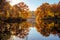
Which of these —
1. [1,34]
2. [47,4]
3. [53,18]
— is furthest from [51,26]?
[1,34]

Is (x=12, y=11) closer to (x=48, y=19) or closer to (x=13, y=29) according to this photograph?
(x=13, y=29)

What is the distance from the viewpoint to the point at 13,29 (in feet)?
13.0

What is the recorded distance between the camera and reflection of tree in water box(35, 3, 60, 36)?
387 cm

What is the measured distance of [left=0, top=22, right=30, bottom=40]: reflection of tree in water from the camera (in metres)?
3.91

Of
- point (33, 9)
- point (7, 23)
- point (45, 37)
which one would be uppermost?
point (33, 9)

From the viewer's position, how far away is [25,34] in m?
3.91

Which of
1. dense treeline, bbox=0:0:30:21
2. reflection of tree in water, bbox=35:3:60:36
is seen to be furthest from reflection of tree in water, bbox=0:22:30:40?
reflection of tree in water, bbox=35:3:60:36

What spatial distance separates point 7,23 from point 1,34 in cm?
25

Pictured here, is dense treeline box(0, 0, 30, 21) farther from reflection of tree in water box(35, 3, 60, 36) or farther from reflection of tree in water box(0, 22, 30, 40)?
reflection of tree in water box(35, 3, 60, 36)

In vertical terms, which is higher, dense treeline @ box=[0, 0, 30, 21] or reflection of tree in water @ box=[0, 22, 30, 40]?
dense treeline @ box=[0, 0, 30, 21]

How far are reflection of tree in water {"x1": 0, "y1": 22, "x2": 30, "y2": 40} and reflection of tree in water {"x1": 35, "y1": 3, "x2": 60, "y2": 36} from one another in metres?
0.26

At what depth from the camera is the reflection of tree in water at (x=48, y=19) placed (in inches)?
152

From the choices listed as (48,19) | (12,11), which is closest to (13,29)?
(12,11)

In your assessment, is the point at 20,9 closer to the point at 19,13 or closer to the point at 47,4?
the point at 19,13
